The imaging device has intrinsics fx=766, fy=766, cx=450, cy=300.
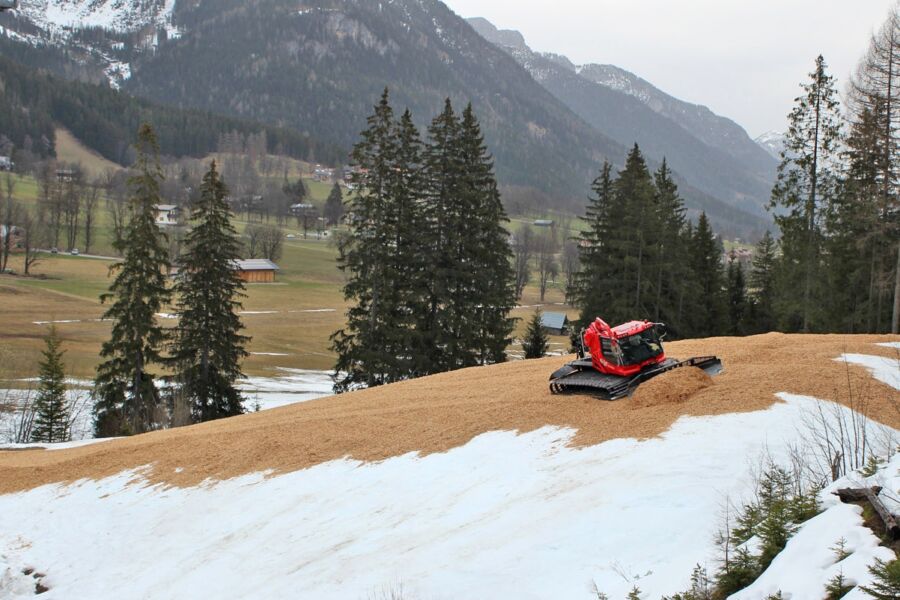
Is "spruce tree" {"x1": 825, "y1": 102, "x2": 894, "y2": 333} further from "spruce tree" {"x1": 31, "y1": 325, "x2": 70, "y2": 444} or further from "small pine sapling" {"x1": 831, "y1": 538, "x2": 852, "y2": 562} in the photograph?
"spruce tree" {"x1": 31, "y1": 325, "x2": 70, "y2": 444}

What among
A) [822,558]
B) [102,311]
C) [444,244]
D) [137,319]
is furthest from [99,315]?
[822,558]

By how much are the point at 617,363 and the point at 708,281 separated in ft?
142

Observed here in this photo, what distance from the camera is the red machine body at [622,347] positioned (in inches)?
593

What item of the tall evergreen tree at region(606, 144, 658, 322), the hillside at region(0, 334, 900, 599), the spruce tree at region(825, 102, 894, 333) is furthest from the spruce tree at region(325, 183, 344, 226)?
the hillside at region(0, 334, 900, 599)

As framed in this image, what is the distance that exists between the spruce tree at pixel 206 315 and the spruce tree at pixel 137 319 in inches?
46.7

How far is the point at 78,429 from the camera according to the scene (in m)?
40.2

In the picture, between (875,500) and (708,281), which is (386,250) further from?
(708,281)

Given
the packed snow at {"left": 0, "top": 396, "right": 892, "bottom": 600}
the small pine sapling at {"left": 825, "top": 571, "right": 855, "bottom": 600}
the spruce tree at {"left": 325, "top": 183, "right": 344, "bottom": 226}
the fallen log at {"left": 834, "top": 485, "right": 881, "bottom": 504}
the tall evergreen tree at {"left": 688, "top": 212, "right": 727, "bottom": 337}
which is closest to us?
the small pine sapling at {"left": 825, "top": 571, "right": 855, "bottom": 600}

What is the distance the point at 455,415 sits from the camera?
52.1 feet

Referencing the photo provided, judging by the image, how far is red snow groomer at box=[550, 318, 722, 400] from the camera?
14953 mm

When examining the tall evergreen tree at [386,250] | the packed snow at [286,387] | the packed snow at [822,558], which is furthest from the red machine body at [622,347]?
the packed snow at [286,387]

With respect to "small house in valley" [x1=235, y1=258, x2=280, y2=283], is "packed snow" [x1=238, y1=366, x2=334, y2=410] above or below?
below

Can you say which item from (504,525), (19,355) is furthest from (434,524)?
(19,355)

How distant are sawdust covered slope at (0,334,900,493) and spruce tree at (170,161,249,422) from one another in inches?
519
